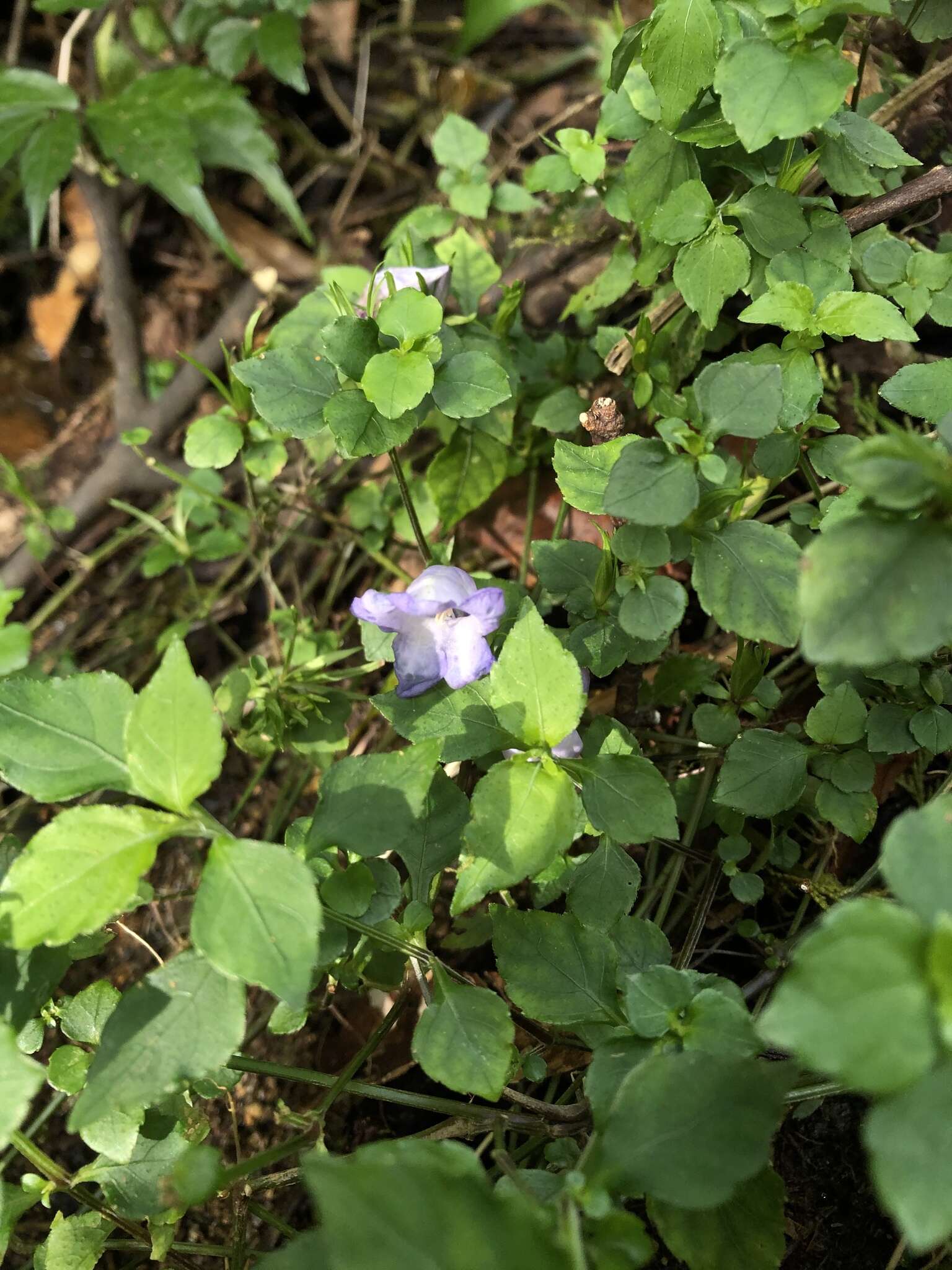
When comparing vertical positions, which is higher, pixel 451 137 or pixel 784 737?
pixel 451 137

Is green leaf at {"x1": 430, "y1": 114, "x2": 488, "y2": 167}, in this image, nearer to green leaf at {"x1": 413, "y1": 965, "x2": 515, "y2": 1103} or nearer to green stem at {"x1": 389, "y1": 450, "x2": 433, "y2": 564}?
green stem at {"x1": 389, "y1": 450, "x2": 433, "y2": 564}

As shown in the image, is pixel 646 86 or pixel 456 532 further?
pixel 456 532

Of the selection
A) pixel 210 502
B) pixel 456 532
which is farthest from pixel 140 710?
pixel 210 502

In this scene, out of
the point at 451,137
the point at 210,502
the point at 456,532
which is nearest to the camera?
the point at 451,137

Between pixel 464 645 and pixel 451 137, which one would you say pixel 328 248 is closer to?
pixel 451 137

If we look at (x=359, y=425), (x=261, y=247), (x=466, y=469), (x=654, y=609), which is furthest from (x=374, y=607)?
(x=261, y=247)

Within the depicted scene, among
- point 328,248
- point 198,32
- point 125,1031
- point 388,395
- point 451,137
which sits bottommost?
point 125,1031

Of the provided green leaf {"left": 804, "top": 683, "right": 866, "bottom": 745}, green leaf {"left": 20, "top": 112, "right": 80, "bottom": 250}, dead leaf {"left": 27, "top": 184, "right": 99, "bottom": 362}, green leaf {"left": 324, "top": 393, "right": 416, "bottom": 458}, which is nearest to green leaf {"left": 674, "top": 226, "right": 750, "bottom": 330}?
green leaf {"left": 324, "top": 393, "right": 416, "bottom": 458}
